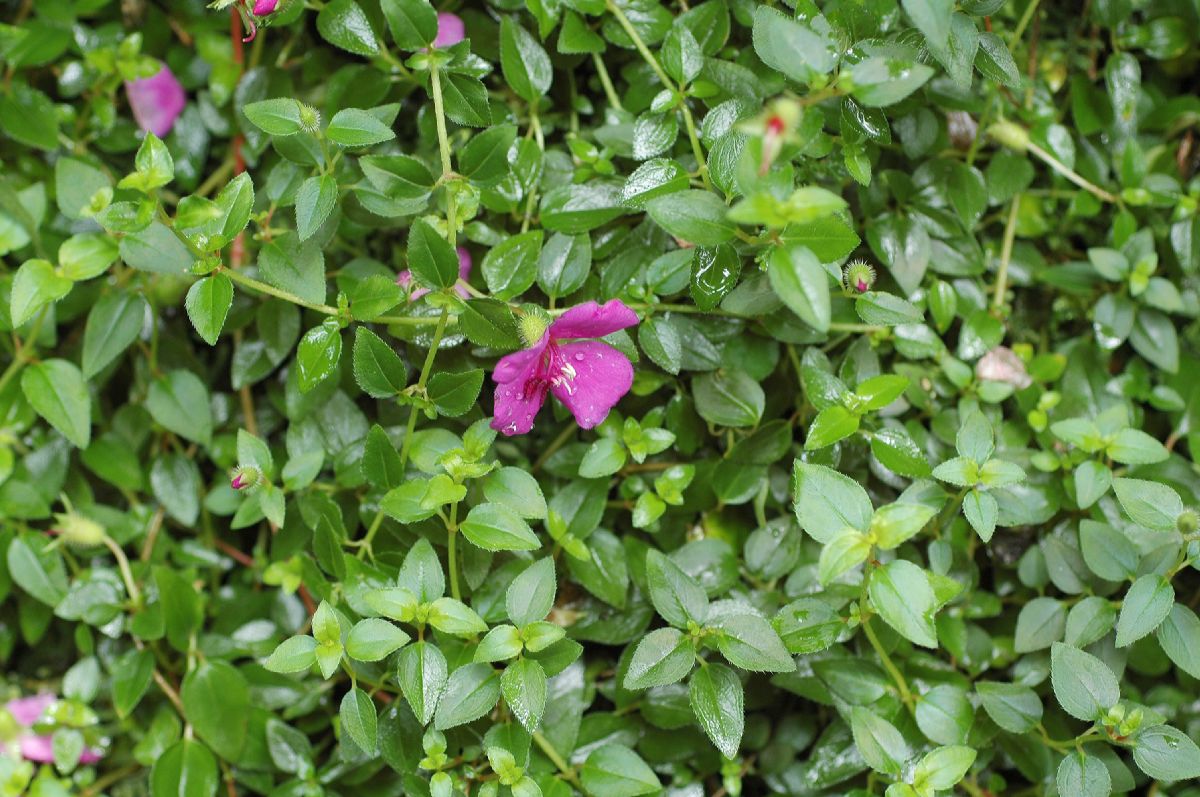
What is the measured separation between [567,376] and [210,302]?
0.37 m

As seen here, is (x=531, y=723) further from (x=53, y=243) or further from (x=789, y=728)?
(x=53, y=243)

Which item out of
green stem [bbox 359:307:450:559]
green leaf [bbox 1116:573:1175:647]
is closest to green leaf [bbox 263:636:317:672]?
green stem [bbox 359:307:450:559]

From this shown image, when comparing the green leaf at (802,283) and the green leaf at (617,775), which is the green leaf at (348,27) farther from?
the green leaf at (617,775)

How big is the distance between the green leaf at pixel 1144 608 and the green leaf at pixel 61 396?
1.17 meters

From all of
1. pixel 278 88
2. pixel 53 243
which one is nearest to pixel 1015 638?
pixel 278 88

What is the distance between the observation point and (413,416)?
105cm

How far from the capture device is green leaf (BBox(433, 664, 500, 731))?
959 mm

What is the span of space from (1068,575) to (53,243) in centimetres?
133

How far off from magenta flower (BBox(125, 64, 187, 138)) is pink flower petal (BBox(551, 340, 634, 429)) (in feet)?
2.35

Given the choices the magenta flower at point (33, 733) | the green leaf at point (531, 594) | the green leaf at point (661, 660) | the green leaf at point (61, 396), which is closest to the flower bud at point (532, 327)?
the green leaf at point (531, 594)

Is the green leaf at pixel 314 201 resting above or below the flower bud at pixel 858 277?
above

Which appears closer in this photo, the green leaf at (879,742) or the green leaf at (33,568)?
the green leaf at (879,742)

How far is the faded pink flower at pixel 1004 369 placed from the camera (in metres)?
1.26

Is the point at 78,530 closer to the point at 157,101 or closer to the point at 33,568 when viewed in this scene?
the point at 33,568
